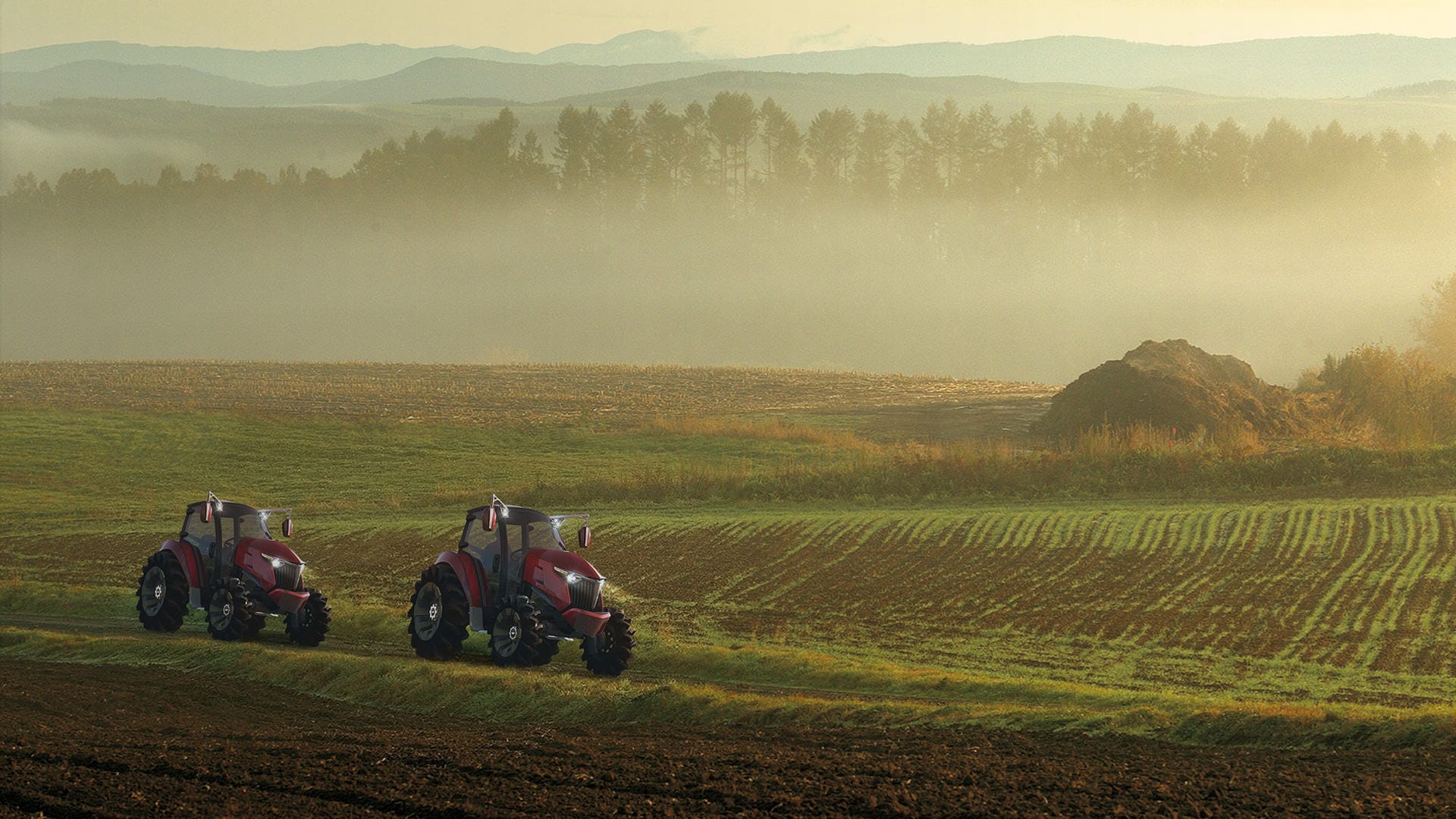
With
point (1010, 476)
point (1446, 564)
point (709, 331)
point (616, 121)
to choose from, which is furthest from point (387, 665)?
point (616, 121)

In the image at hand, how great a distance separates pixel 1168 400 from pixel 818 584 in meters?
23.8

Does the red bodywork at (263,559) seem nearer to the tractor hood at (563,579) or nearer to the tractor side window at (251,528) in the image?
the tractor side window at (251,528)

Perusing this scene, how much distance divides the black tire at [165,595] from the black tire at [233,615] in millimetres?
1127

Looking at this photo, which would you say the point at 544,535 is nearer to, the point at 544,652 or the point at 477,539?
the point at 477,539

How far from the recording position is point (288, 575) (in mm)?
22625

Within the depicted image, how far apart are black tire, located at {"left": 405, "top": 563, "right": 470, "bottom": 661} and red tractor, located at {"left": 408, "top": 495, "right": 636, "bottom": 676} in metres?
0.02

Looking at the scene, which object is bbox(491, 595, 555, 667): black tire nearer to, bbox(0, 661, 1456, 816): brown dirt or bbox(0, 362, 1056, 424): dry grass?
bbox(0, 661, 1456, 816): brown dirt

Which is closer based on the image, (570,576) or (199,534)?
(570,576)

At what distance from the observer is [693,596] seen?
26250 millimetres

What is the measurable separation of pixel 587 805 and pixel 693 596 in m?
14.1

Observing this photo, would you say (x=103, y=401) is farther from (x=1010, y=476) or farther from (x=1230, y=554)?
(x=1230, y=554)

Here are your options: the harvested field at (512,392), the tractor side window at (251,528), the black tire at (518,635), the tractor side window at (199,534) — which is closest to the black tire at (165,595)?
the tractor side window at (199,534)

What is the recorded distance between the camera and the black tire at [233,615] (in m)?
22.5

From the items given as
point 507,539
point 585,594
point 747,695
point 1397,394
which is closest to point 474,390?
point 1397,394
